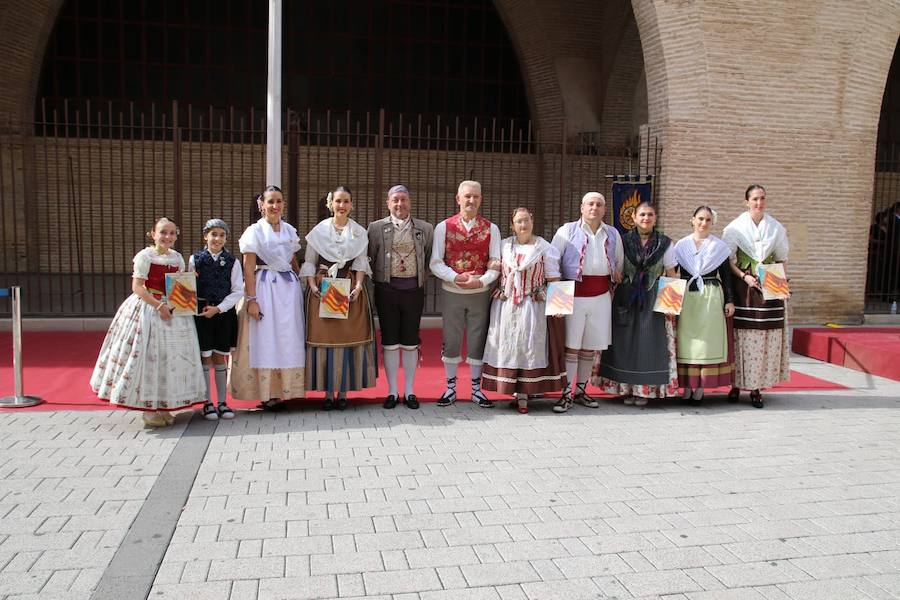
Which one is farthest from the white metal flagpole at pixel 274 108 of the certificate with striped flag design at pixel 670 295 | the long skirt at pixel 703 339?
the long skirt at pixel 703 339

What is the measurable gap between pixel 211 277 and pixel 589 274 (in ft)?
9.33

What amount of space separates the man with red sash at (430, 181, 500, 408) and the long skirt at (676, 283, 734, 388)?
161 cm

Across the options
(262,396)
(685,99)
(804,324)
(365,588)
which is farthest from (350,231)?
(804,324)

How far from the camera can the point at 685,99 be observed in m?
9.79

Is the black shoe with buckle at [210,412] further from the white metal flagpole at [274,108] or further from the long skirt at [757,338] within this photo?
the long skirt at [757,338]

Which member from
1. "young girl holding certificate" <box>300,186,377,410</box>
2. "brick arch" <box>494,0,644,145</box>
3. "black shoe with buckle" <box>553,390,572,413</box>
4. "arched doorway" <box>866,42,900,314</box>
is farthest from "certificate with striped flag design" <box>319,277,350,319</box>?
"brick arch" <box>494,0,644,145</box>

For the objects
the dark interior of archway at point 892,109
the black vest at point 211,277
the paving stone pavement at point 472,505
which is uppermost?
the dark interior of archway at point 892,109

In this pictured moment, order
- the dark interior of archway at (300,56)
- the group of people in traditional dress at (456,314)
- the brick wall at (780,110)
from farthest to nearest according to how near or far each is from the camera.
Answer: the dark interior of archway at (300,56), the brick wall at (780,110), the group of people in traditional dress at (456,314)

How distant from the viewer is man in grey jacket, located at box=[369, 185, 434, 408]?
5617 mm

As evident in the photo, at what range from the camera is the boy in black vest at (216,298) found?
522 cm

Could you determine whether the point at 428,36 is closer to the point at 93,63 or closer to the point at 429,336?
the point at 93,63

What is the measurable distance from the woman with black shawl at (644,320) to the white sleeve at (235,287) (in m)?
2.93

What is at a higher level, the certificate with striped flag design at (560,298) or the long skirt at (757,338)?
the certificate with striped flag design at (560,298)

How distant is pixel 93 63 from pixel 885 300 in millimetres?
16525
